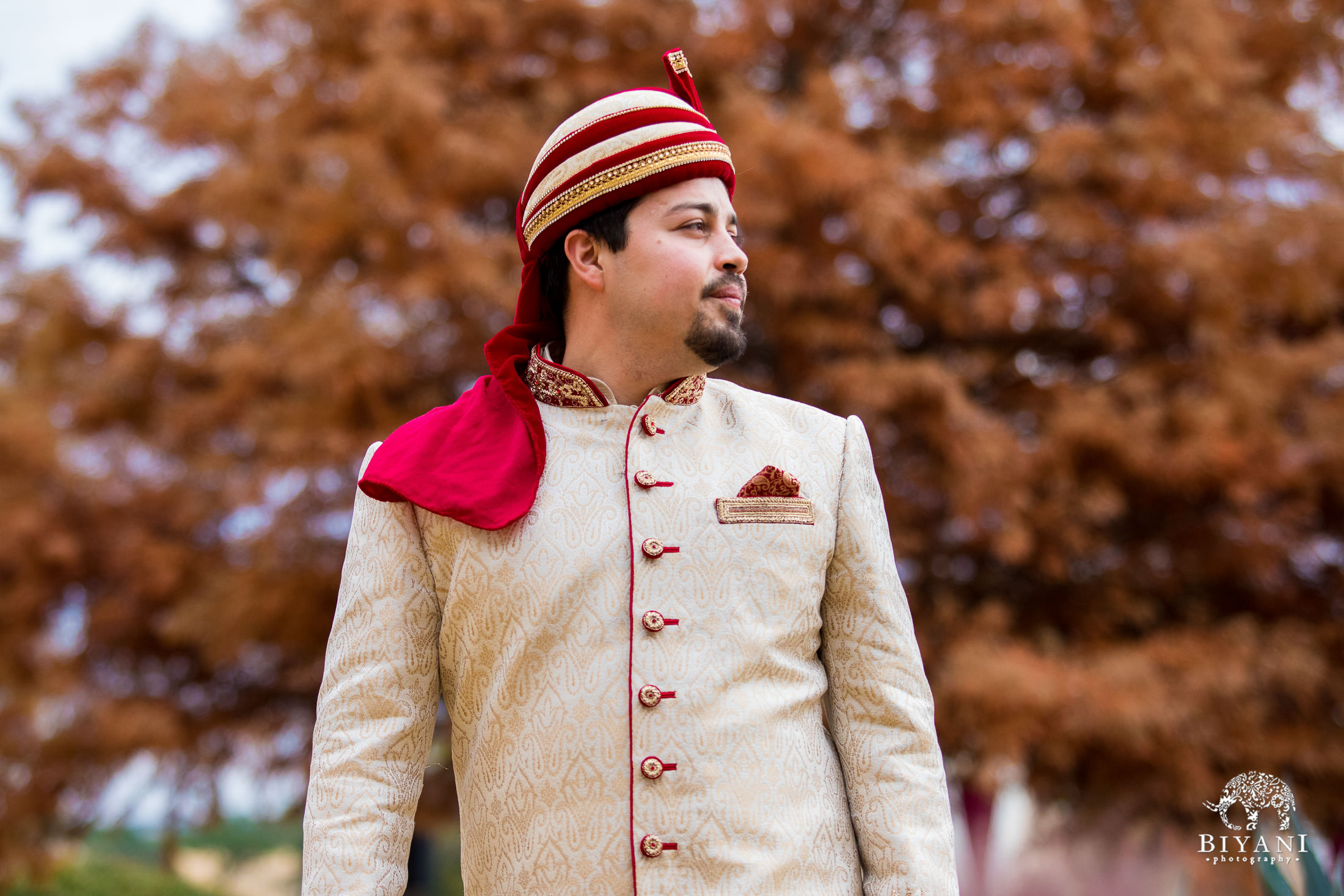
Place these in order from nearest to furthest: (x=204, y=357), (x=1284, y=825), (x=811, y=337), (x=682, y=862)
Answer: (x=682, y=862) → (x=1284, y=825) → (x=811, y=337) → (x=204, y=357)

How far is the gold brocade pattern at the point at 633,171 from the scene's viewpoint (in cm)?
161

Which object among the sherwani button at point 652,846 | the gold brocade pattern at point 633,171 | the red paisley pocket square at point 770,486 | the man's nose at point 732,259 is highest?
the gold brocade pattern at point 633,171

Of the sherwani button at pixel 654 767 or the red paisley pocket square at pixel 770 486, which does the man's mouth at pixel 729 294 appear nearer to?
the red paisley pocket square at pixel 770 486

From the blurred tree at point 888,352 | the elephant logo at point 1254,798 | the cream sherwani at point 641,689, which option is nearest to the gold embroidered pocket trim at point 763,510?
the cream sherwani at point 641,689

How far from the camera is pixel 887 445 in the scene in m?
5.50

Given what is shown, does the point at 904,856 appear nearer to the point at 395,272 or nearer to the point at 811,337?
the point at 811,337

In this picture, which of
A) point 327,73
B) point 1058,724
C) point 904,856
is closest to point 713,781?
point 904,856

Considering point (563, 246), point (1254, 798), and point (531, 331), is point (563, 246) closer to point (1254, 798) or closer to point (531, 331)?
point (531, 331)

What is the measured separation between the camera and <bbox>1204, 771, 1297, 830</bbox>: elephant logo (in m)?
3.87

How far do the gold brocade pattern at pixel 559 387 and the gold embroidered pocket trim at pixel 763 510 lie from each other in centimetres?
24

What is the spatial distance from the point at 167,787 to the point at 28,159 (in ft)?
11.4

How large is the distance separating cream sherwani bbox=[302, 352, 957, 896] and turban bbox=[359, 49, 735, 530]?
0.04 meters

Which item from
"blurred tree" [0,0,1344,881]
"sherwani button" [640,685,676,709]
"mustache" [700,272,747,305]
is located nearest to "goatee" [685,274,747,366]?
"mustache" [700,272,747,305]

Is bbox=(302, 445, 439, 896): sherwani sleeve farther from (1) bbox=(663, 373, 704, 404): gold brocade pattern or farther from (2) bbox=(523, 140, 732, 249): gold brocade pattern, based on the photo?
(2) bbox=(523, 140, 732, 249): gold brocade pattern
